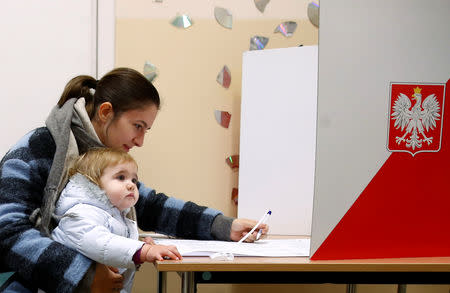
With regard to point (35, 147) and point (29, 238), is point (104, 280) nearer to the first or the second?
point (29, 238)

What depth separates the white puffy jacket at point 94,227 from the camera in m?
1.10

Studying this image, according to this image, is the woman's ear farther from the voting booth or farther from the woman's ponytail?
the voting booth

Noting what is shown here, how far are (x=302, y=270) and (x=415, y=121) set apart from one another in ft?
1.47

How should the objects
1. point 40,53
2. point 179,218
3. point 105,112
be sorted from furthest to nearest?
point 40,53 → point 179,218 → point 105,112

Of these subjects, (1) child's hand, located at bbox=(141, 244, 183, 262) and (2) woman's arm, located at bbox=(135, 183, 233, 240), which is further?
(2) woman's arm, located at bbox=(135, 183, 233, 240)

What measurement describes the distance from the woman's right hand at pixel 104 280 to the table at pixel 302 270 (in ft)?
0.59

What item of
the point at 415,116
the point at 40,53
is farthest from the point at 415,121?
the point at 40,53

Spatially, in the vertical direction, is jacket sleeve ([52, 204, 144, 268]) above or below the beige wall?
below

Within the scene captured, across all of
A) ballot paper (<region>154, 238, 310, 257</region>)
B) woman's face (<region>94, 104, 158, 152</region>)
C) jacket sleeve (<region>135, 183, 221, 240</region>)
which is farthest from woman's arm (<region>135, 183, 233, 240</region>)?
woman's face (<region>94, 104, 158, 152</region>)

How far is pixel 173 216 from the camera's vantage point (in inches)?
64.2

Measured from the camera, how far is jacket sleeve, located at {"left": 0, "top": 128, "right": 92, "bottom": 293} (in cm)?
112

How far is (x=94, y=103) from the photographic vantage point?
1469 millimetres

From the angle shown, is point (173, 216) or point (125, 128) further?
point (173, 216)

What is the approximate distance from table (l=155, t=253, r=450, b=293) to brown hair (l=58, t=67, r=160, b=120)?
0.55 meters
